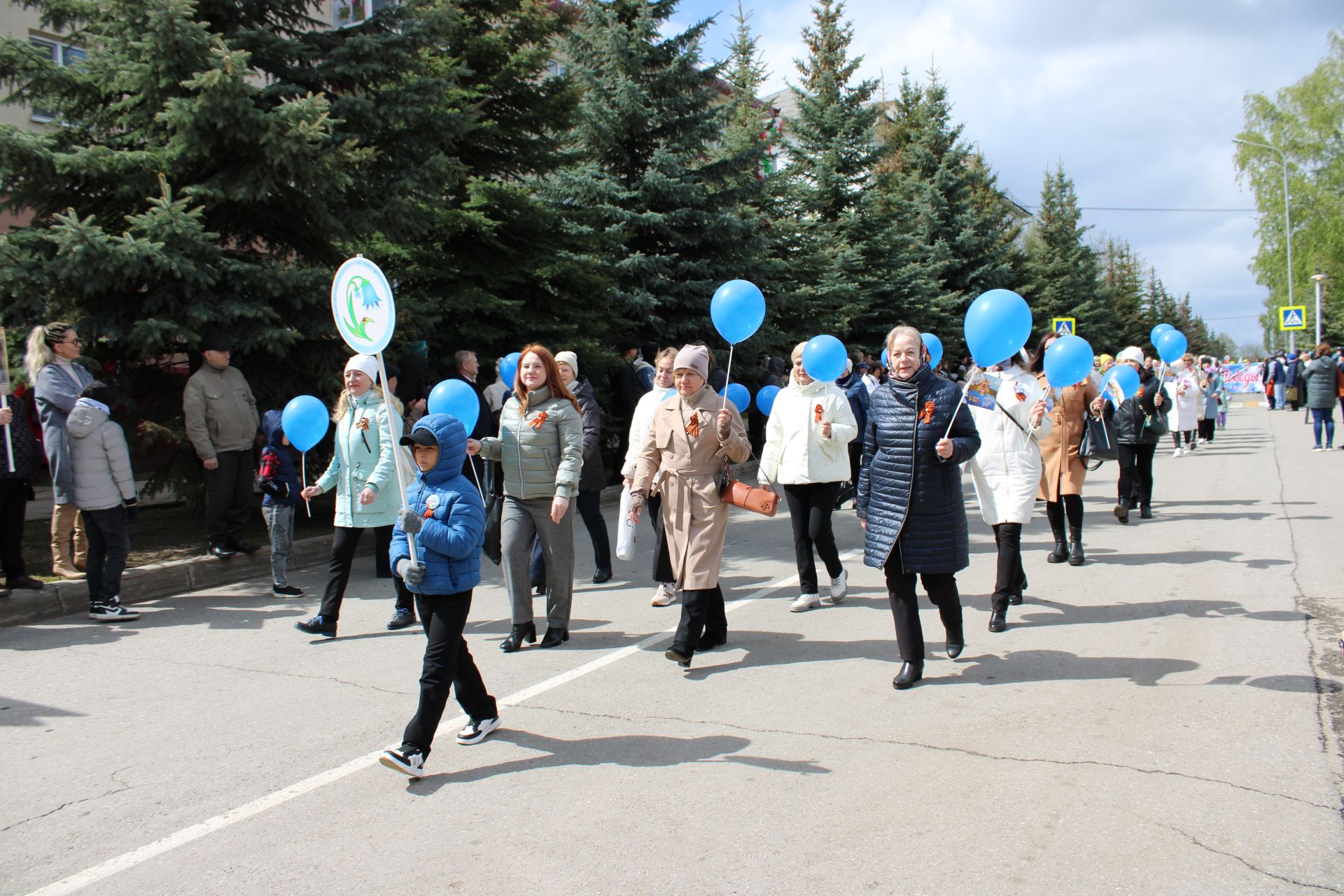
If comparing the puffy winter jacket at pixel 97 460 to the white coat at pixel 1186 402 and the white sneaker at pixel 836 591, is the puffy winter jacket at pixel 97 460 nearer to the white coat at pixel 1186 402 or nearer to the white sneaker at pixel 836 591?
the white sneaker at pixel 836 591

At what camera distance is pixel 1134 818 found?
11.9ft

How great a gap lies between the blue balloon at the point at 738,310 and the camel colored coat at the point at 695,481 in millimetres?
1122

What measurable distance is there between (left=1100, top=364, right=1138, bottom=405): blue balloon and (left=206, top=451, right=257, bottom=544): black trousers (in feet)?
29.3

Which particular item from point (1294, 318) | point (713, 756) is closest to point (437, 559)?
point (713, 756)

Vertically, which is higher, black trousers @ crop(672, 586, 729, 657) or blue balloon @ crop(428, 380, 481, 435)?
blue balloon @ crop(428, 380, 481, 435)

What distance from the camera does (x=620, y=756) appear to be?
441 centimetres

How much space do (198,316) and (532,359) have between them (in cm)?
418

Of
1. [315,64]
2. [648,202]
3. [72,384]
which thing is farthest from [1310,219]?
[72,384]

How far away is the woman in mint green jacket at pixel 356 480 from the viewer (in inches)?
262

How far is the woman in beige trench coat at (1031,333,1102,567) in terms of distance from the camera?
26.8 ft

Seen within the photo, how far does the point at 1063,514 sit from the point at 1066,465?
2.13ft

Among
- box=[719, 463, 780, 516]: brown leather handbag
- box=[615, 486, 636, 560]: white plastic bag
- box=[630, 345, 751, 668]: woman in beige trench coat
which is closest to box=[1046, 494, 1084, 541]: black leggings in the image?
box=[719, 463, 780, 516]: brown leather handbag

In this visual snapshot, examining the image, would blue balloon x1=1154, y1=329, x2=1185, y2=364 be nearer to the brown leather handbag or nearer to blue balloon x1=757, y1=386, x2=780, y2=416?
blue balloon x1=757, y1=386, x2=780, y2=416

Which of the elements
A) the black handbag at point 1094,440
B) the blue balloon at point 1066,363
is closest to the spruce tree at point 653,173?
the black handbag at point 1094,440
